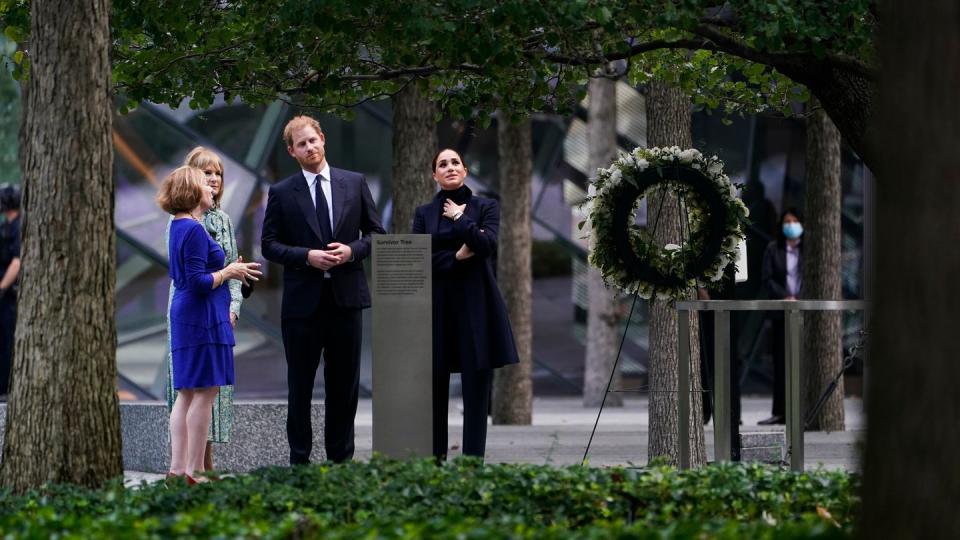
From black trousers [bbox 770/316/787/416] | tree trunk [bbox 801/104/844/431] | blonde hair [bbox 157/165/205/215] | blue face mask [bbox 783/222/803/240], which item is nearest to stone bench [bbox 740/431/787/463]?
blonde hair [bbox 157/165/205/215]

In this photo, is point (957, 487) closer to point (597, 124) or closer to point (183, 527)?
point (183, 527)

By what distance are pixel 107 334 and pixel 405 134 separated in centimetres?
604

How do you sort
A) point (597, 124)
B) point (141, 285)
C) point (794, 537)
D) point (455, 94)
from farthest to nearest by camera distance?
point (141, 285) → point (597, 124) → point (455, 94) → point (794, 537)

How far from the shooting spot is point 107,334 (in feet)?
24.8

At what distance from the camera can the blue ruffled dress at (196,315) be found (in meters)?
8.86

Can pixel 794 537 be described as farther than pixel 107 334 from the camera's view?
No

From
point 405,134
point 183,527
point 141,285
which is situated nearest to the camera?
point 183,527

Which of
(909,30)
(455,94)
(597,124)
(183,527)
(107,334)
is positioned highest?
(597,124)

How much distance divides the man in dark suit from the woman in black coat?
41 centimetres

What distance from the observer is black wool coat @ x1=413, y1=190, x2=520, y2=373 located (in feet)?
30.5

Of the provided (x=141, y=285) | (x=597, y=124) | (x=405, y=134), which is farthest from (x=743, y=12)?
(x=141, y=285)

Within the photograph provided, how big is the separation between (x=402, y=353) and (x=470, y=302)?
522mm

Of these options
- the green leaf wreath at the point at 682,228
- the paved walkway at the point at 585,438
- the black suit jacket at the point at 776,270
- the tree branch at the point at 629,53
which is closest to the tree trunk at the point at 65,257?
the tree branch at the point at 629,53

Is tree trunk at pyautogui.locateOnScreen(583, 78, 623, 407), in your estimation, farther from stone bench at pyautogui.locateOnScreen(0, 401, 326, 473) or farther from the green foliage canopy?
the green foliage canopy
